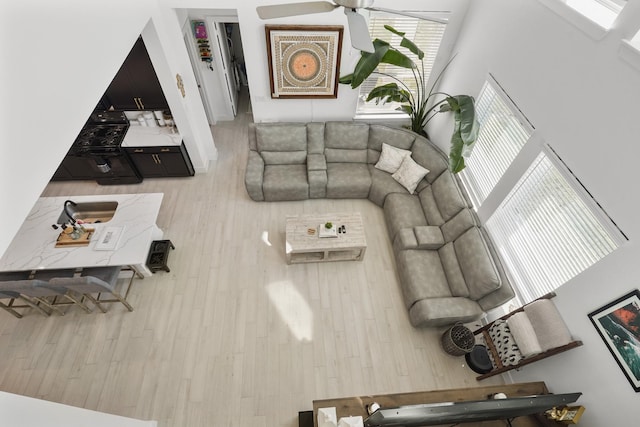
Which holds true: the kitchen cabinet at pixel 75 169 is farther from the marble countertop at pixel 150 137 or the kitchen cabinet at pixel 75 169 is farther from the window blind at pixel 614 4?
the window blind at pixel 614 4

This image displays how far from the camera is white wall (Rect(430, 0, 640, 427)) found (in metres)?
2.48

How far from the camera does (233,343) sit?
158 inches

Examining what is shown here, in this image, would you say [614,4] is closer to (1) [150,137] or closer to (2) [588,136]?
(2) [588,136]

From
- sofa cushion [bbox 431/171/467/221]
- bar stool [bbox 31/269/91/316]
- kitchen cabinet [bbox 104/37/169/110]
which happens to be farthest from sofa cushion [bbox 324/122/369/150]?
bar stool [bbox 31/269/91/316]

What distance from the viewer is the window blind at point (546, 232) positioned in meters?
2.84

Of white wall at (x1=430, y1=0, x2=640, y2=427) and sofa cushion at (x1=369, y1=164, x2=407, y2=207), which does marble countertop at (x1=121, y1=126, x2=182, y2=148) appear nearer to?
sofa cushion at (x1=369, y1=164, x2=407, y2=207)

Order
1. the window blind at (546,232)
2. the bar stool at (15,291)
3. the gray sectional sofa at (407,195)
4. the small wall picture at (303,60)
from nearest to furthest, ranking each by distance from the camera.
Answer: the window blind at (546,232) < the bar stool at (15,291) < the gray sectional sofa at (407,195) < the small wall picture at (303,60)

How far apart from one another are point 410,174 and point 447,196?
0.75m

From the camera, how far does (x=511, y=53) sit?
374cm

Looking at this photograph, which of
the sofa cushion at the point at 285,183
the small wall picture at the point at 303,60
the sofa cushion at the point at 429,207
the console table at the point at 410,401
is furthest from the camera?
the sofa cushion at the point at 285,183

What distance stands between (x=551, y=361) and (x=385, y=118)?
445 cm

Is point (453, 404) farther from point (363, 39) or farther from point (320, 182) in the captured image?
point (320, 182)

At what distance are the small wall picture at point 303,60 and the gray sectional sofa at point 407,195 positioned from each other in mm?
571

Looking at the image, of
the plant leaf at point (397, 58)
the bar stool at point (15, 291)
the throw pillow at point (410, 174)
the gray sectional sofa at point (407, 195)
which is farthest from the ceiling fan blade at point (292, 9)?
the bar stool at point (15, 291)
